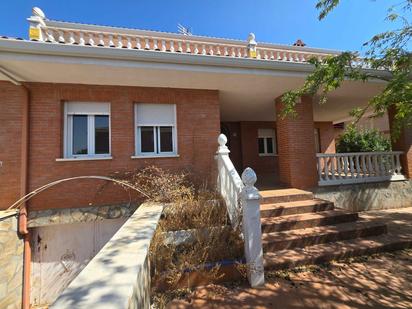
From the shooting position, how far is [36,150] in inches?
235

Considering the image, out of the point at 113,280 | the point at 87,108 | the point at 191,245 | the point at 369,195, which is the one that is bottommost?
the point at 191,245

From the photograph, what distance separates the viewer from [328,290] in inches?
136

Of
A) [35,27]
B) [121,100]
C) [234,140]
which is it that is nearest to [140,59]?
[121,100]

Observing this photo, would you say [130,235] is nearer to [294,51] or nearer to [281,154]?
[281,154]

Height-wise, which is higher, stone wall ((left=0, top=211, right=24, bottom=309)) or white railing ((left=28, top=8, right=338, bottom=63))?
white railing ((left=28, top=8, right=338, bottom=63))

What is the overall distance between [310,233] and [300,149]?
12.1 feet

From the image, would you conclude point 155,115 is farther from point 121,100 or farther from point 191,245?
point 191,245

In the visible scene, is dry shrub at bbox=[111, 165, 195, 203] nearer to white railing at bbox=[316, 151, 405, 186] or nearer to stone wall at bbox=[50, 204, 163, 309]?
stone wall at bbox=[50, 204, 163, 309]

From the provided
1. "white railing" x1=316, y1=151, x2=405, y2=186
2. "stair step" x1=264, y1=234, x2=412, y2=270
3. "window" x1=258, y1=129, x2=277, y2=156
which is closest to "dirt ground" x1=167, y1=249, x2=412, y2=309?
"stair step" x1=264, y1=234, x2=412, y2=270

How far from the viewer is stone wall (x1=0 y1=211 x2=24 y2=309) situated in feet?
17.2

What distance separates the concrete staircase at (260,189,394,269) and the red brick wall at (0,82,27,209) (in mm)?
6216

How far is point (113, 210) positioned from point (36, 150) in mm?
2563

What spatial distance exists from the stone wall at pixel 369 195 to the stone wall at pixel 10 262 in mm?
8635

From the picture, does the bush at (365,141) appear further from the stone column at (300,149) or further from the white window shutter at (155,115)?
the white window shutter at (155,115)
